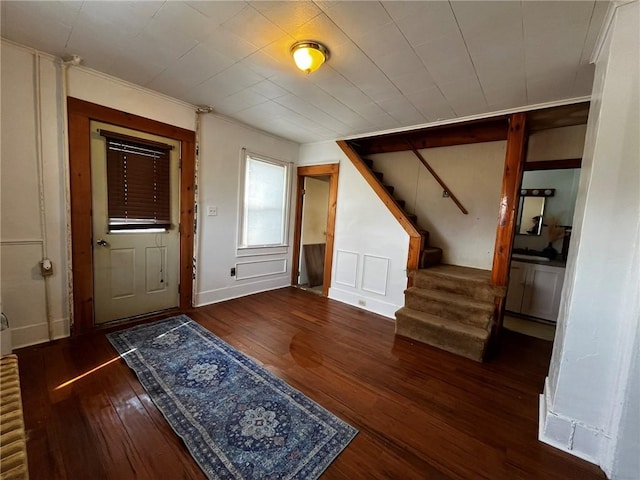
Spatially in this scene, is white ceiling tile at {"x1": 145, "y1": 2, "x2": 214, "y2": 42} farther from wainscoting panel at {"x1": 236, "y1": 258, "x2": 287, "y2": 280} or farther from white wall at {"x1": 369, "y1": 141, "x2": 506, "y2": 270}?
white wall at {"x1": 369, "y1": 141, "x2": 506, "y2": 270}

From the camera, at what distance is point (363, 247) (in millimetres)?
3869

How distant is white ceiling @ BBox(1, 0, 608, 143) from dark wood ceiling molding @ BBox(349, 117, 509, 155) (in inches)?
20.6

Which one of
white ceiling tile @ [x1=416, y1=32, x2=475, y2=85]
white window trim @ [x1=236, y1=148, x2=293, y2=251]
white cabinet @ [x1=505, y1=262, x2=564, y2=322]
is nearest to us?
white ceiling tile @ [x1=416, y1=32, x2=475, y2=85]

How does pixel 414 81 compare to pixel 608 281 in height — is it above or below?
above

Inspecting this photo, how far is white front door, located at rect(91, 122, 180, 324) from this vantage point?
2.56m

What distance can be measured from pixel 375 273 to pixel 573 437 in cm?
241

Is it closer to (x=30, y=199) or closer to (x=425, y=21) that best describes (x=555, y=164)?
(x=425, y=21)

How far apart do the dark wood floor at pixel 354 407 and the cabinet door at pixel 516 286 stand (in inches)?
33.0

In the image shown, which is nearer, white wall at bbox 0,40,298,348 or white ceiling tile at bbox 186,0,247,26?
white ceiling tile at bbox 186,0,247,26

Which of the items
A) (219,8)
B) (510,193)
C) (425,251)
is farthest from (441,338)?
(219,8)

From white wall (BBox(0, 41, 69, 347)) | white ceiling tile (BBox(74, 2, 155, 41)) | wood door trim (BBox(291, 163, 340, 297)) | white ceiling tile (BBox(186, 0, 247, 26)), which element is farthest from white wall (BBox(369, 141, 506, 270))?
white wall (BBox(0, 41, 69, 347))

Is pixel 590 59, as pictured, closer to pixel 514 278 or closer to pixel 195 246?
pixel 514 278

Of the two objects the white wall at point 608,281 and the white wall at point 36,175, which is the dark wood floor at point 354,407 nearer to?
the white wall at point 608,281

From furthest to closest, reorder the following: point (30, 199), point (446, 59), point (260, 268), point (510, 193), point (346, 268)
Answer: point (260, 268) → point (346, 268) → point (510, 193) → point (30, 199) → point (446, 59)
